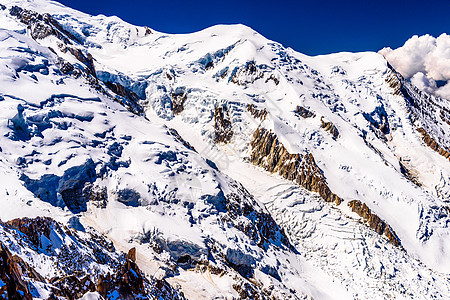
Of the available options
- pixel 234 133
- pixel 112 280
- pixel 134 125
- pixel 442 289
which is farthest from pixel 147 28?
pixel 112 280

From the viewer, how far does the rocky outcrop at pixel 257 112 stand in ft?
376

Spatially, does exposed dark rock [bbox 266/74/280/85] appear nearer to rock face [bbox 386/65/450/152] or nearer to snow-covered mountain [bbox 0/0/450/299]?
snow-covered mountain [bbox 0/0/450/299]

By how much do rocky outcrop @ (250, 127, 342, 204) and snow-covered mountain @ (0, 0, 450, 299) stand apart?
1.36 feet

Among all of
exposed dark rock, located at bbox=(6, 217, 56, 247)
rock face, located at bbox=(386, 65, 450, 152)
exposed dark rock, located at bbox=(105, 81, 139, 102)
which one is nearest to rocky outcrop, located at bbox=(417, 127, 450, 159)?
rock face, located at bbox=(386, 65, 450, 152)

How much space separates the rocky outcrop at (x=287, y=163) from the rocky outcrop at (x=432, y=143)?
61504 millimetres

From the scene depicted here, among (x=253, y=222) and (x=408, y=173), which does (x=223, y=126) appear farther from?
(x=408, y=173)

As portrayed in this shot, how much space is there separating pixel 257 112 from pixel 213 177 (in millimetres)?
48864

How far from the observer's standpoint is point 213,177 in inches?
2884

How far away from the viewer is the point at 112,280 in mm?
21000

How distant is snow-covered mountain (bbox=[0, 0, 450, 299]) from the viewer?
47750 millimetres

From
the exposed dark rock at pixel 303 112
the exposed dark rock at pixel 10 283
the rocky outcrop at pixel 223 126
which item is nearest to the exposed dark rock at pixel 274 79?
the exposed dark rock at pixel 303 112

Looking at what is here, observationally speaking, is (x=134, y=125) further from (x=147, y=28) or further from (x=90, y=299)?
(x=147, y=28)

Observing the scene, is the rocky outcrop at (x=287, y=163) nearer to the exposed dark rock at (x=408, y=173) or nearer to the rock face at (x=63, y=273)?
the exposed dark rock at (x=408, y=173)

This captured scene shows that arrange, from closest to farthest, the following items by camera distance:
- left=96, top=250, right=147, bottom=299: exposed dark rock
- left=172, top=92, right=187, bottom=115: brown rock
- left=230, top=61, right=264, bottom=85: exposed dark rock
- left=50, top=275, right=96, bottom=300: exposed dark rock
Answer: left=50, top=275, right=96, bottom=300: exposed dark rock → left=96, top=250, right=147, bottom=299: exposed dark rock → left=230, top=61, right=264, bottom=85: exposed dark rock → left=172, top=92, right=187, bottom=115: brown rock
